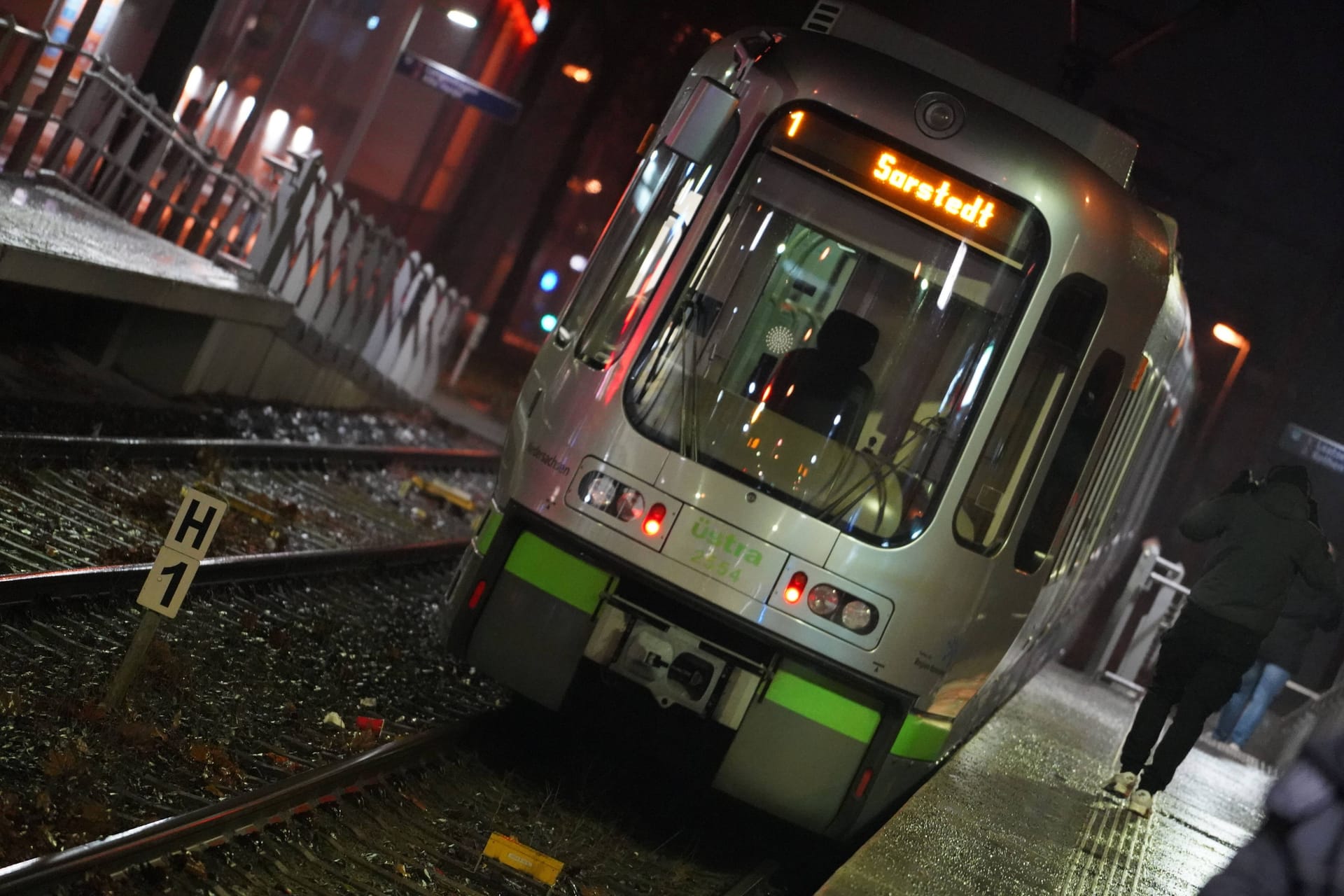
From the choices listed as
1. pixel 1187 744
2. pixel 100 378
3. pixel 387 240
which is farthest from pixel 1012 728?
pixel 387 240

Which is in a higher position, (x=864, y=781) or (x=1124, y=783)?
(x=1124, y=783)

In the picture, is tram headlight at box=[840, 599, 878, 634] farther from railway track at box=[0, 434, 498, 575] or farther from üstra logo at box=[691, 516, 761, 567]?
railway track at box=[0, 434, 498, 575]

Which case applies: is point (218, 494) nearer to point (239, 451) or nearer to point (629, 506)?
point (239, 451)

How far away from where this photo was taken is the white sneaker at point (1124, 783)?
8906 millimetres

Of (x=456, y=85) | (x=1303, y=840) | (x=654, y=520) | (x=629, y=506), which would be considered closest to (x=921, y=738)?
(x=654, y=520)

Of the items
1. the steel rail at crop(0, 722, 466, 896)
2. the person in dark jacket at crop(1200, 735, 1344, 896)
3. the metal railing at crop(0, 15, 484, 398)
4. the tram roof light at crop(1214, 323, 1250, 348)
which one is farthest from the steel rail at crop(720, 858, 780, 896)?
the tram roof light at crop(1214, 323, 1250, 348)

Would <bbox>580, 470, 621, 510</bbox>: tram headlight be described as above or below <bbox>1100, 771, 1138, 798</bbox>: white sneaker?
above

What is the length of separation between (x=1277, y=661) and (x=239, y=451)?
7989mm

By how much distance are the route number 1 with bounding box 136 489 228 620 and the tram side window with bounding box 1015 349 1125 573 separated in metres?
3.36

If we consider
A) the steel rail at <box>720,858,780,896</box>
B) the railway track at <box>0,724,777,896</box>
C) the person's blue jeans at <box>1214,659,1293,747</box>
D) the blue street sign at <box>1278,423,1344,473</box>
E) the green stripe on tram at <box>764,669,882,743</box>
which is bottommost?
the railway track at <box>0,724,777,896</box>

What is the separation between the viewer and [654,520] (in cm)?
671

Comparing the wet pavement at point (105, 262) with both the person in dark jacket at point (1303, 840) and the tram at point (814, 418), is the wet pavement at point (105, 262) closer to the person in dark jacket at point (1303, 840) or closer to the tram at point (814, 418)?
the tram at point (814, 418)

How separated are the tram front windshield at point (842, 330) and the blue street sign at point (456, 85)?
517 inches

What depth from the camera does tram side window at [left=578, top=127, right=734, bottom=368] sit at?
6875mm
